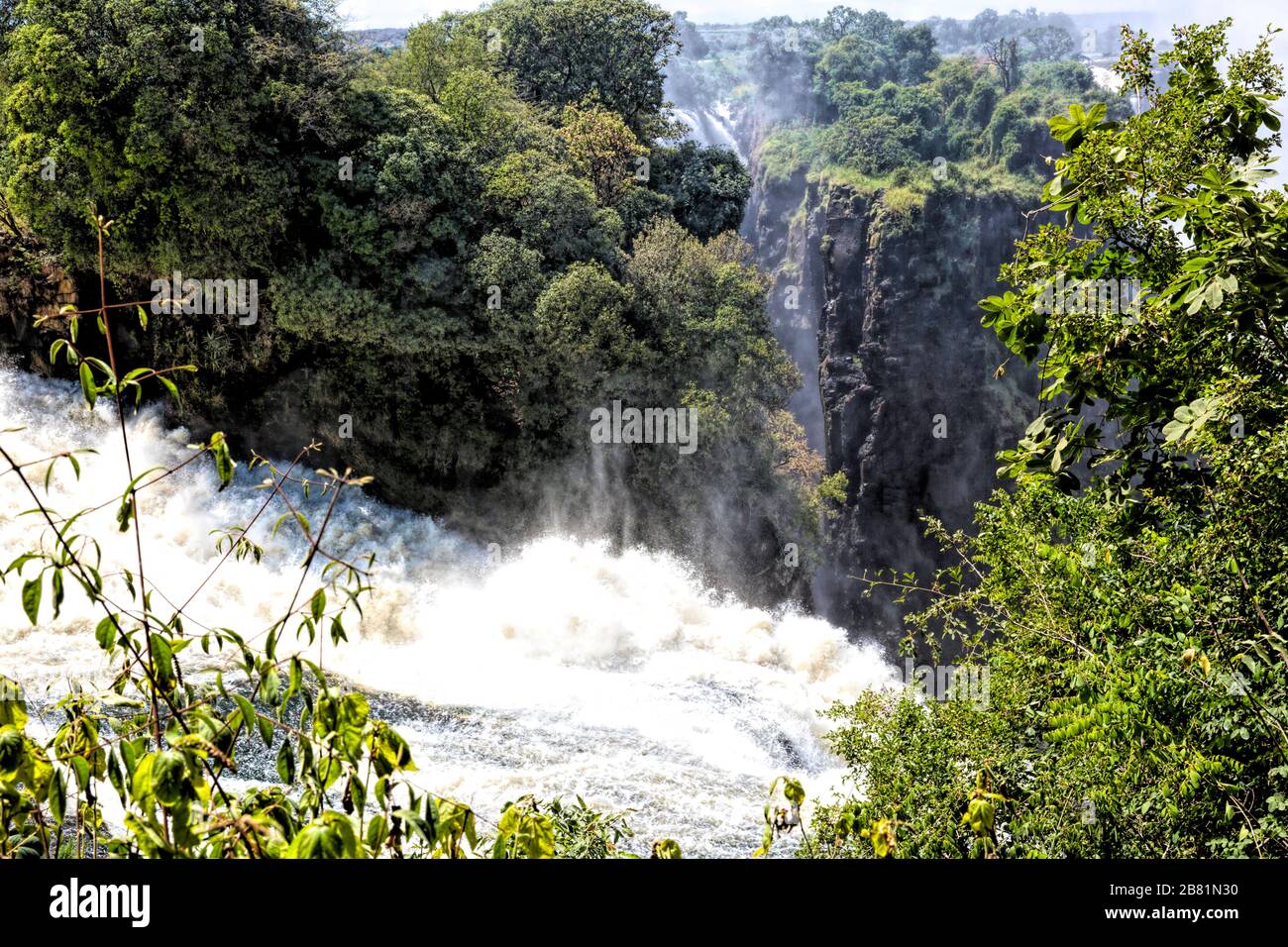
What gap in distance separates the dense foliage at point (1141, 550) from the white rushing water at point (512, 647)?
3.87m

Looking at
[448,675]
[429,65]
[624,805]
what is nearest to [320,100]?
[429,65]

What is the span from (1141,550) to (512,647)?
11.4m

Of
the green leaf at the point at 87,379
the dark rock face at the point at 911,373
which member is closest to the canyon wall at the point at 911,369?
the dark rock face at the point at 911,373

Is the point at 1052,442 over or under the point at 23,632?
over

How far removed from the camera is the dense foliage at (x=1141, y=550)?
534 centimetres

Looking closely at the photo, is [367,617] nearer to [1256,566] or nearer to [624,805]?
[624,805]

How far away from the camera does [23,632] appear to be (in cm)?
1271
